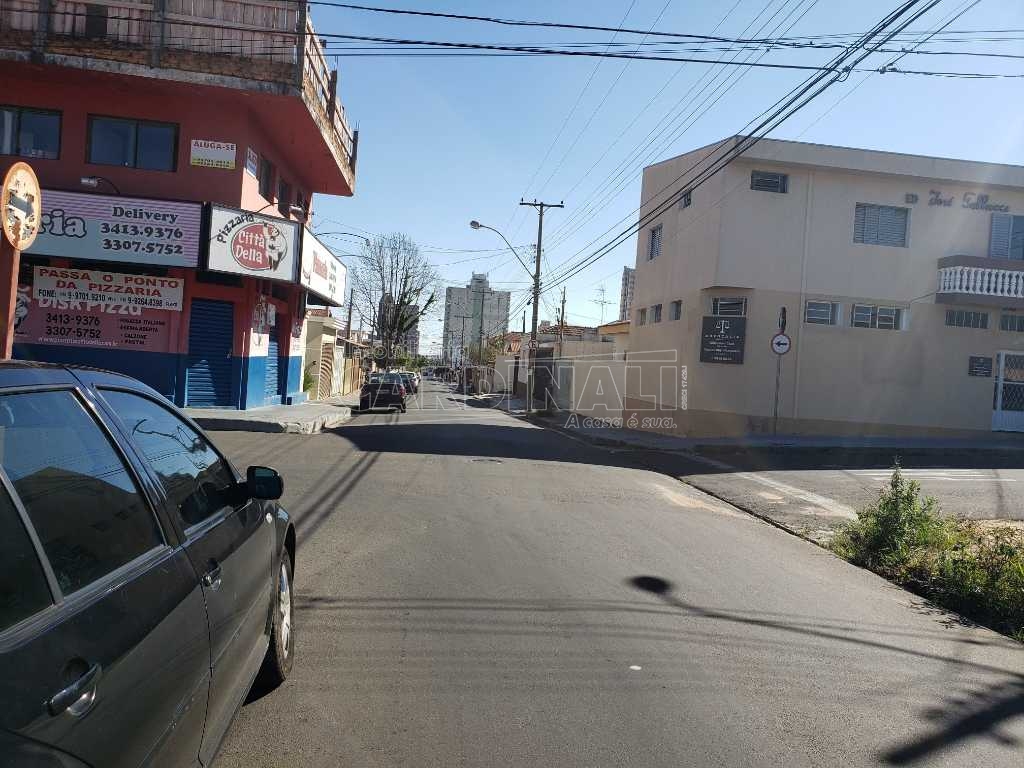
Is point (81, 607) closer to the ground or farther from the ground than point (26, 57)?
closer to the ground

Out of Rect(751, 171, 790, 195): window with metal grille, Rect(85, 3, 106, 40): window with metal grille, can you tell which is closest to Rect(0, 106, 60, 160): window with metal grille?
Rect(85, 3, 106, 40): window with metal grille

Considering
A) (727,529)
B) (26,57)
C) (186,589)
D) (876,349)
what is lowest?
(727,529)

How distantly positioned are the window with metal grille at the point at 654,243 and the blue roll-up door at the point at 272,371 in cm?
1239

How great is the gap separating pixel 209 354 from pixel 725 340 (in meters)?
13.2

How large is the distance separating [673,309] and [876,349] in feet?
19.0

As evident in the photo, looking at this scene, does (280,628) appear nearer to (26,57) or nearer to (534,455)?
(534,455)

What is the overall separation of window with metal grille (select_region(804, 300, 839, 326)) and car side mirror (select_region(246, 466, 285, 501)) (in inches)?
795

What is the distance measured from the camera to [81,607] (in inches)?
77.1

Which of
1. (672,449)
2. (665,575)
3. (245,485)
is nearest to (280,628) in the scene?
(245,485)

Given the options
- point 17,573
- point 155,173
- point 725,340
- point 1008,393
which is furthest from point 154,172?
point 1008,393

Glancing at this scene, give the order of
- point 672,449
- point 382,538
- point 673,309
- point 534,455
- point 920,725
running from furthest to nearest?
1. point 673,309
2. point 672,449
3. point 534,455
4. point 382,538
5. point 920,725

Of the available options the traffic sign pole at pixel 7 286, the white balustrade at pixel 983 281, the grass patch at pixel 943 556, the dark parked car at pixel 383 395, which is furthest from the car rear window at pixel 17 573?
the dark parked car at pixel 383 395

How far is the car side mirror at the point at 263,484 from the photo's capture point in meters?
3.57

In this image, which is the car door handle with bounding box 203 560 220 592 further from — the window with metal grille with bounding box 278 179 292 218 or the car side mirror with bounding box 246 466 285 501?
the window with metal grille with bounding box 278 179 292 218
